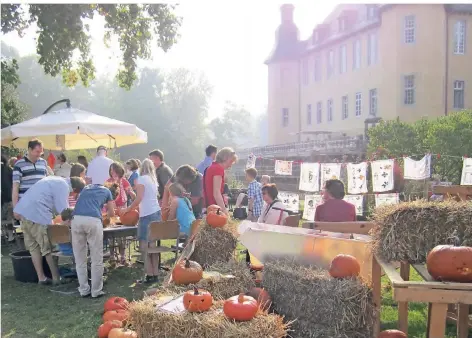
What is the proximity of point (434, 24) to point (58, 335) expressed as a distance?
100 ft

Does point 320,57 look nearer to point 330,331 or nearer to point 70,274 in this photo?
point 70,274

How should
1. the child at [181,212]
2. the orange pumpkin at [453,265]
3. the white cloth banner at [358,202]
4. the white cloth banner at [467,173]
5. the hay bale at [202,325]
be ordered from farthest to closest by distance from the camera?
the white cloth banner at [358,202] < the white cloth banner at [467,173] < the child at [181,212] < the hay bale at [202,325] < the orange pumpkin at [453,265]

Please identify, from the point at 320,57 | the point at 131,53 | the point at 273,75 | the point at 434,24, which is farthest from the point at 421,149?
the point at 273,75

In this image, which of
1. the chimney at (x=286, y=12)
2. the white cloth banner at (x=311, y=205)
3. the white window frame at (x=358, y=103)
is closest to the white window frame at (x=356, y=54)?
the white window frame at (x=358, y=103)

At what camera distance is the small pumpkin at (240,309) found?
331cm

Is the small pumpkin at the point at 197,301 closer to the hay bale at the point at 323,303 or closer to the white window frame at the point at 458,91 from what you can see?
the hay bale at the point at 323,303

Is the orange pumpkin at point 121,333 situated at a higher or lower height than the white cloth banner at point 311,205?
higher

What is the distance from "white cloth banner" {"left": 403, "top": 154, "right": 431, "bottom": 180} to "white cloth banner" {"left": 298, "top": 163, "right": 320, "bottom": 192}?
253cm

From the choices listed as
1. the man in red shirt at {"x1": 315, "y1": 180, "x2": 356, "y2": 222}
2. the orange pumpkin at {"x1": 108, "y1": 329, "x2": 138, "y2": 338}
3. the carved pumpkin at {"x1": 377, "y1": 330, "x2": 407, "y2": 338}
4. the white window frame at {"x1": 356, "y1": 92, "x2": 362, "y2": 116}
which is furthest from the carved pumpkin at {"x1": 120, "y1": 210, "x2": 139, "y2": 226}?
the white window frame at {"x1": 356, "y1": 92, "x2": 362, "y2": 116}

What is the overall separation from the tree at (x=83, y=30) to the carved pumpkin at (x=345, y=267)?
1193cm

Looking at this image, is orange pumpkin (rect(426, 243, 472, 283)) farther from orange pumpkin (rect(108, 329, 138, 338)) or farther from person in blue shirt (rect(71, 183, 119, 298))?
person in blue shirt (rect(71, 183, 119, 298))

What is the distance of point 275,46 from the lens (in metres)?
43.0

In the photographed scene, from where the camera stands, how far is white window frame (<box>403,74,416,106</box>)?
99.8 ft

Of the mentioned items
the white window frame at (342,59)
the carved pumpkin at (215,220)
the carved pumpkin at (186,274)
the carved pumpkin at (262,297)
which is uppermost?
the white window frame at (342,59)
